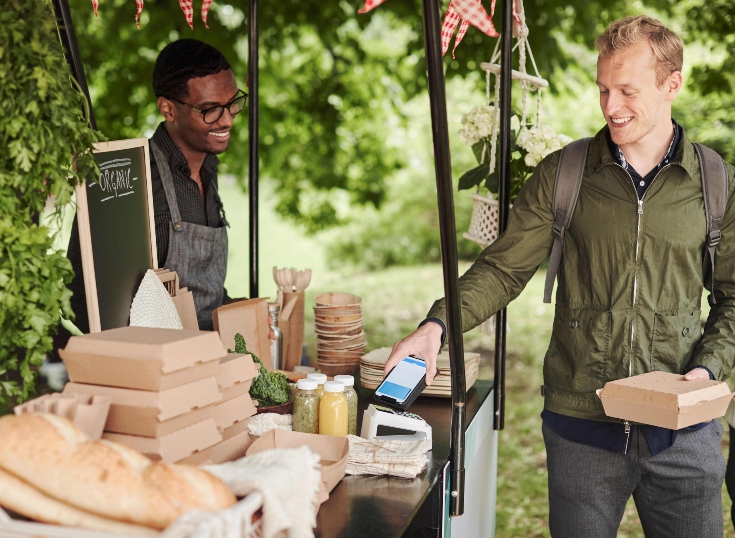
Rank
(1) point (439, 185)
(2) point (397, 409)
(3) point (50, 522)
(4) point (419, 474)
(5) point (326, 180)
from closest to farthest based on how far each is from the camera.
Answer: (3) point (50, 522), (1) point (439, 185), (4) point (419, 474), (2) point (397, 409), (5) point (326, 180)

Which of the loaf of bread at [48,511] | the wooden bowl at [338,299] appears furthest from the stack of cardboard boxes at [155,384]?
the wooden bowl at [338,299]

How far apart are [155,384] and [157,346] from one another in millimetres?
76

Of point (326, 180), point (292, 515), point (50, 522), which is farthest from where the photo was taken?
point (326, 180)

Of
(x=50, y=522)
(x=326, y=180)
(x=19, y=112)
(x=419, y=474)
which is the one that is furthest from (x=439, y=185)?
(x=326, y=180)

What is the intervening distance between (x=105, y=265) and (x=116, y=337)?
0.75 meters

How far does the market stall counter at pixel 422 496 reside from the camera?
182 centimetres

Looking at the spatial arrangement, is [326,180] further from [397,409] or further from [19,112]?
[19,112]

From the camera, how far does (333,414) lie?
2234 millimetres

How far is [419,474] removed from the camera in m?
2.14

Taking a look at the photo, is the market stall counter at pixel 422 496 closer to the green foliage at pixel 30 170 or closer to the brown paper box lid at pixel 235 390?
the brown paper box lid at pixel 235 390

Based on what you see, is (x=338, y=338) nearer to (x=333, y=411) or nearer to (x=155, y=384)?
(x=333, y=411)

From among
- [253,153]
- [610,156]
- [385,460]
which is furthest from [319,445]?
[253,153]

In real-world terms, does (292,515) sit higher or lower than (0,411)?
lower

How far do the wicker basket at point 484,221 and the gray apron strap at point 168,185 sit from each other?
1104 mm
